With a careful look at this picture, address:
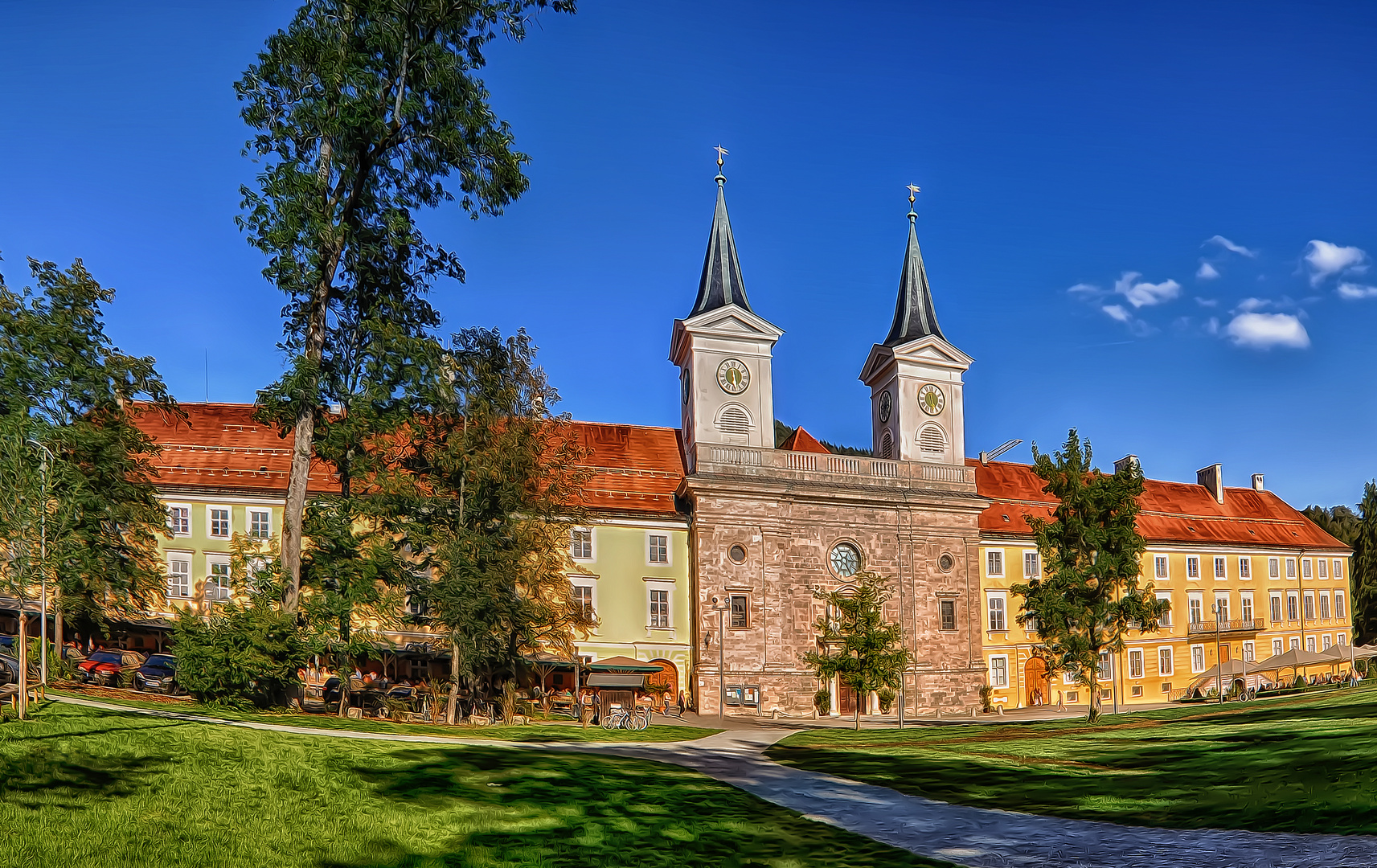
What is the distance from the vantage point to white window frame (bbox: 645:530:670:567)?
152ft

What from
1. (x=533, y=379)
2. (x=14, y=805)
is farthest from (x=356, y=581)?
→ (x=14, y=805)

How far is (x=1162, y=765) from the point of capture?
21.3m

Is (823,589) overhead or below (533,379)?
below

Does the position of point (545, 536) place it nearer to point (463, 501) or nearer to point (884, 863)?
point (463, 501)

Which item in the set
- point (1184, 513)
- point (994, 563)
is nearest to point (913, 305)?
point (994, 563)

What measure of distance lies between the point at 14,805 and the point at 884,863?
1222 cm

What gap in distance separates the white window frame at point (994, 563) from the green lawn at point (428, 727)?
2483 cm

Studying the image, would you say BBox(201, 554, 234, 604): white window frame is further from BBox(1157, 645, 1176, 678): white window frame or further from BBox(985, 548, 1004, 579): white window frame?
BBox(1157, 645, 1176, 678): white window frame

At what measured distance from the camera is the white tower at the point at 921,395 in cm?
5038

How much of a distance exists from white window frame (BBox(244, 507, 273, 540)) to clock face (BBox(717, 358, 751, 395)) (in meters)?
21.3

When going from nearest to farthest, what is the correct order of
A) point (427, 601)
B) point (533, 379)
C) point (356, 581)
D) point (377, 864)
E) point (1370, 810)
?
point (377, 864) < point (1370, 810) < point (356, 581) < point (427, 601) < point (533, 379)

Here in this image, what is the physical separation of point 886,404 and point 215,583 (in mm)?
32956

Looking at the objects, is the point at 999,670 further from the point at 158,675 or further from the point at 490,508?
the point at 158,675

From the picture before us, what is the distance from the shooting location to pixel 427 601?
31.9 m
